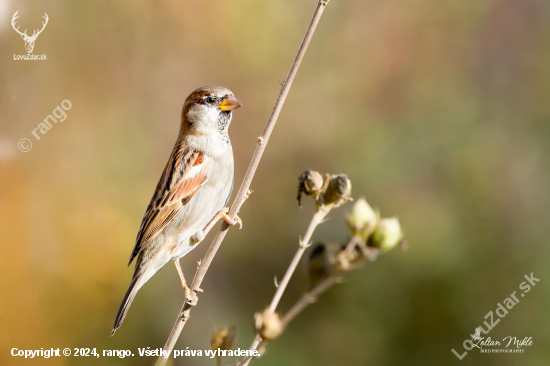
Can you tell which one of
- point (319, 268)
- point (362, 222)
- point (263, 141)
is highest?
point (263, 141)

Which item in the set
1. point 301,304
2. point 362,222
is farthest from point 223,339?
point 362,222

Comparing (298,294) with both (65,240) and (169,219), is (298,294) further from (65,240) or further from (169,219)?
(65,240)

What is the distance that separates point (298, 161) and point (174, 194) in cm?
152

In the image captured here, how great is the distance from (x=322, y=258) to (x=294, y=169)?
2.55 metres

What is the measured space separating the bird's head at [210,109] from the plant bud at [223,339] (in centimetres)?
142

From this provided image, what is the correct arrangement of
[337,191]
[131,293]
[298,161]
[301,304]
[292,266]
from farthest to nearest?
1. [298,161]
2. [131,293]
3. [337,191]
4. [292,266]
5. [301,304]

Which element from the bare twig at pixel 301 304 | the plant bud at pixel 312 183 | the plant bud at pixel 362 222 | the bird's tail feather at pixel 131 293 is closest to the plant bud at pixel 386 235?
the plant bud at pixel 362 222

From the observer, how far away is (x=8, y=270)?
2885 mm

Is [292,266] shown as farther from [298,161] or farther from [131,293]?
[298,161]

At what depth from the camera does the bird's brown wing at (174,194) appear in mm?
2260

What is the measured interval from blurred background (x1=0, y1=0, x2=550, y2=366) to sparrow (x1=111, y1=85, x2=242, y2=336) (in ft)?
1.88

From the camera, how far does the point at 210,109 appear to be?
235 cm

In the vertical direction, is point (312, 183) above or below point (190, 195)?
above

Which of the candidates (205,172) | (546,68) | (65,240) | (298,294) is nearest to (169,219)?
(205,172)
